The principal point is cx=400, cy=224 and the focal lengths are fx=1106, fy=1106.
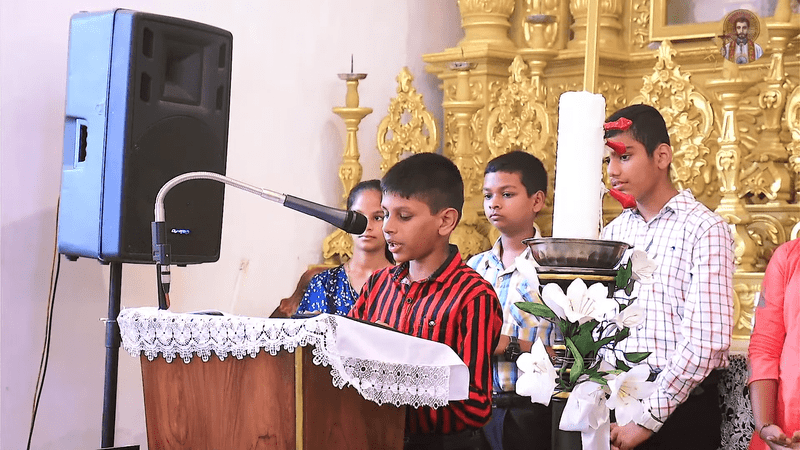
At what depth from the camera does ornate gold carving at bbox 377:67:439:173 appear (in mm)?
4859

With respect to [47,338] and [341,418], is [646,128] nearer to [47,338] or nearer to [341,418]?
[341,418]

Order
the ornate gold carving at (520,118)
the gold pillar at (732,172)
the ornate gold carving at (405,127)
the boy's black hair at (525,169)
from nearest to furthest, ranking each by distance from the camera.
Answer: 1. the boy's black hair at (525,169)
2. the gold pillar at (732,172)
3. the ornate gold carving at (520,118)
4. the ornate gold carving at (405,127)

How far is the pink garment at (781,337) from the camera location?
2920 millimetres

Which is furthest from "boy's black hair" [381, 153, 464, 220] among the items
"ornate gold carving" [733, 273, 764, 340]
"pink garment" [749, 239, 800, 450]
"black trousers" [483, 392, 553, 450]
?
"ornate gold carving" [733, 273, 764, 340]

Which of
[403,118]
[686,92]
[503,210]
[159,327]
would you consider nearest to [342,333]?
[159,327]

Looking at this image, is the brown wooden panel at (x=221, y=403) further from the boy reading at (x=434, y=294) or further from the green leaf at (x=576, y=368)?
the green leaf at (x=576, y=368)

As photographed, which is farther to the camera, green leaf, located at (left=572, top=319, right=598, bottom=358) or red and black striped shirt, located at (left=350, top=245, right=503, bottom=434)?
red and black striped shirt, located at (left=350, top=245, right=503, bottom=434)

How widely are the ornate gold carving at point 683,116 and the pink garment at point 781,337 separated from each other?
3.87 feet

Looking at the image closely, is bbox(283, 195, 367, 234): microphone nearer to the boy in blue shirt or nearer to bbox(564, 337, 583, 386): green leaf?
the boy in blue shirt

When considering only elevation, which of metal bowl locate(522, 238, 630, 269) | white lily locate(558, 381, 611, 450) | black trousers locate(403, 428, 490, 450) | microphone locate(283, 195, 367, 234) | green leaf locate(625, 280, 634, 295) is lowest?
black trousers locate(403, 428, 490, 450)

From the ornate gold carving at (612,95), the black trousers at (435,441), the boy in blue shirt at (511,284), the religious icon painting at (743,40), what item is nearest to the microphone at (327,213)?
the black trousers at (435,441)

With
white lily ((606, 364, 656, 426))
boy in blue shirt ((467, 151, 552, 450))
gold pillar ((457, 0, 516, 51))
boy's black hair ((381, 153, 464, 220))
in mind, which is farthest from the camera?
gold pillar ((457, 0, 516, 51))

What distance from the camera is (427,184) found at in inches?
111

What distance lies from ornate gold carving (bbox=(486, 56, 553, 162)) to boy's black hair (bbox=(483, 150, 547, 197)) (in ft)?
2.55
